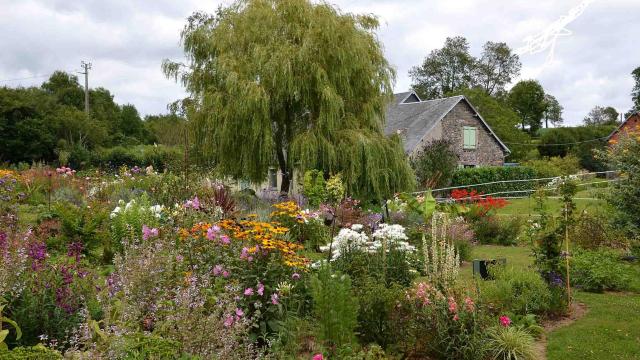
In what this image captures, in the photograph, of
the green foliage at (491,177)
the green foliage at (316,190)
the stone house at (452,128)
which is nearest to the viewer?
the green foliage at (316,190)

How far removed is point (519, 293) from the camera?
6555 mm

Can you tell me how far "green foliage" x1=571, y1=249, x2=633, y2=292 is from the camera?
7.86 metres

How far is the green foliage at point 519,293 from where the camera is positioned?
6219 millimetres

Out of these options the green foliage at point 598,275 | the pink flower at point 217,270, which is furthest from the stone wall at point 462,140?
the pink flower at point 217,270

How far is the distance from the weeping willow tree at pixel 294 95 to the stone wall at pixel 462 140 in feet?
44.1

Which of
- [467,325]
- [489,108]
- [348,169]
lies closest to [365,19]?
[348,169]

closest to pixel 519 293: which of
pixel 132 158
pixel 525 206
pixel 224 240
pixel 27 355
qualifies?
pixel 224 240

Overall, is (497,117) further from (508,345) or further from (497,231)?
(508,345)

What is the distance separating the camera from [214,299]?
13.8 feet

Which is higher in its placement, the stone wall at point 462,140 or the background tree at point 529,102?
the background tree at point 529,102

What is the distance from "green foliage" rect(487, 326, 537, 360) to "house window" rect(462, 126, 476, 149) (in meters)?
26.3

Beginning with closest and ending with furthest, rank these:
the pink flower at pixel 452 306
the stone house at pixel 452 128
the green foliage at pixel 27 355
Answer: the green foliage at pixel 27 355 → the pink flower at pixel 452 306 → the stone house at pixel 452 128

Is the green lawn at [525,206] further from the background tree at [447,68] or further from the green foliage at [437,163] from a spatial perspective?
the background tree at [447,68]

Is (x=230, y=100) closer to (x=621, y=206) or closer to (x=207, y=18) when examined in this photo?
(x=207, y=18)
